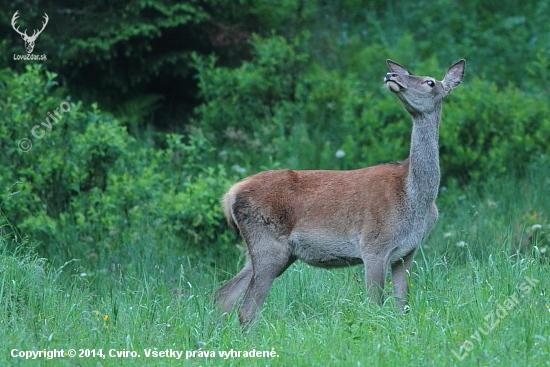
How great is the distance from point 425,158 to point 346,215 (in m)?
0.70

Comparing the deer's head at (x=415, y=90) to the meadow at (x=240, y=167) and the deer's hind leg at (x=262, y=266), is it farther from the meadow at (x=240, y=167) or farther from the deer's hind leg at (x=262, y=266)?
the deer's hind leg at (x=262, y=266)

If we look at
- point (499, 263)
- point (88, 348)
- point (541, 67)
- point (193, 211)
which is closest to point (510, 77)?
point (541, 67)

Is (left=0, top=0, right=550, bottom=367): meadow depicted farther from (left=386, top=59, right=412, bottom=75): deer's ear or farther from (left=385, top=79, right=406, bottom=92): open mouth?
(left=386, top=59, right=412, bottom=75): deer's ear

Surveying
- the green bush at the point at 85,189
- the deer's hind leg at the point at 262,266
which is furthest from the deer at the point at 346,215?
the green bush at the point at 85,189

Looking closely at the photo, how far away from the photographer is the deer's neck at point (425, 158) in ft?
22.7

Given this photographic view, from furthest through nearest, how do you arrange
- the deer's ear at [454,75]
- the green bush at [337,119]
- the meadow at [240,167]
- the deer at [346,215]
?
the green bush at [337,119]
the deer's ear at [454,75]
the deer at [346,215]
the meadow at [240,167]

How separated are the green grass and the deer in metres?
0.20

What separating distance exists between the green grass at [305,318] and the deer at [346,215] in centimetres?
20

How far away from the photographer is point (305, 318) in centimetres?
615

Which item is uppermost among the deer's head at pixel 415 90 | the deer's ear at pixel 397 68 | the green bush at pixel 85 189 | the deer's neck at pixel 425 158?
the deer's ear at pixel 397 68

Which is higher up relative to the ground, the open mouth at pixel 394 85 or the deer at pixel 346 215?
the open mouth at pixel 394 85

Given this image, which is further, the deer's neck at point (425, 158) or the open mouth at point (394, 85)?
the deer's neck at point (425, 158)

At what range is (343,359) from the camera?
529cm

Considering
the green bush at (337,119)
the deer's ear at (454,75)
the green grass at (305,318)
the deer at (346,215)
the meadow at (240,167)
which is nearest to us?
the green grass at (305,318)
